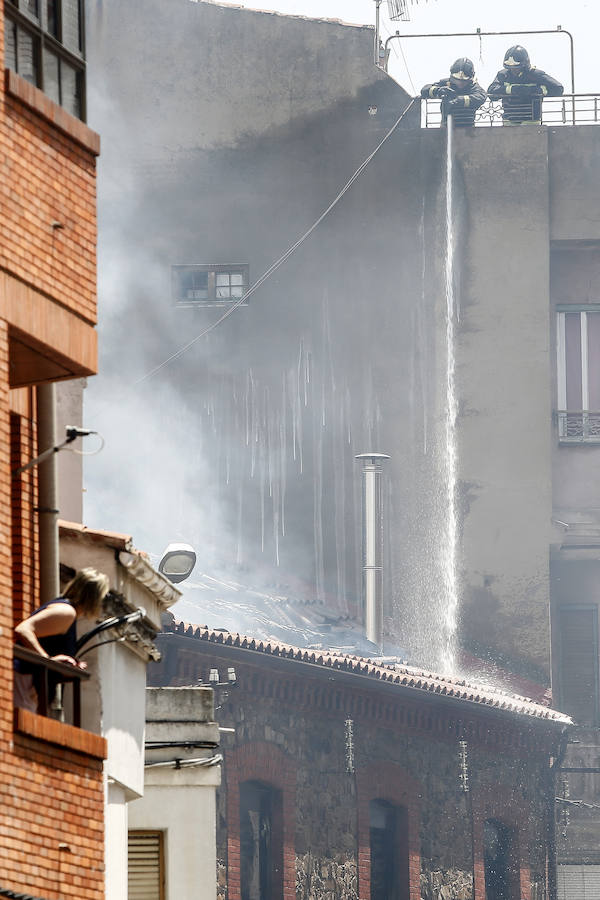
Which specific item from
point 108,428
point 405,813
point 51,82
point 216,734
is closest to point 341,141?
point 108,428

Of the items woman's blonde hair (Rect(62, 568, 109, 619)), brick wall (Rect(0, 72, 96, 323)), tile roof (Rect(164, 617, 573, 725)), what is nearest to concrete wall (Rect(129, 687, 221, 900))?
woman's blonde hair (Rect(62, 568, 109, 619))

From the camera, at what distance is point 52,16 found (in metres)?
12.3

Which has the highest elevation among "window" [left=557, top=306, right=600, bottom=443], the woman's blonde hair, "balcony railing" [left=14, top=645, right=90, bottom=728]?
"window" [left=557, top=306, right=600, bottom=443]

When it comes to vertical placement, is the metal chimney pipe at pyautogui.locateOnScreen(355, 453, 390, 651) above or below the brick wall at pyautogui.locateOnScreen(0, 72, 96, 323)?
above

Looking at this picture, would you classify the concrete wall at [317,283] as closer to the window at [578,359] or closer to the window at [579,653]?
the window at [578,359]

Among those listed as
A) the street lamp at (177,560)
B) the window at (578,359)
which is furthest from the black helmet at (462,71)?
the street lamp at (177,560)

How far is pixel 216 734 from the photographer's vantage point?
58.7 ft

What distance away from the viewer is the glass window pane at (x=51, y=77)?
11961mm

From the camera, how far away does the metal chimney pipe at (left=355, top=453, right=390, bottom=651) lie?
36000mm

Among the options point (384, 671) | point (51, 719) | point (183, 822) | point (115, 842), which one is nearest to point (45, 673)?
point (51, 719)

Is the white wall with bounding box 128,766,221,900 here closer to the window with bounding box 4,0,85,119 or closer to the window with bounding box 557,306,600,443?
the window with bounding box 4,0,85,119

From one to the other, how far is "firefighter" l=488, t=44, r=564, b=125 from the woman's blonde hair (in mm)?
28878

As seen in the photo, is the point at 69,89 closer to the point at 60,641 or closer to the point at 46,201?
the point at 46,201

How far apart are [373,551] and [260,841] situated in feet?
31.1
